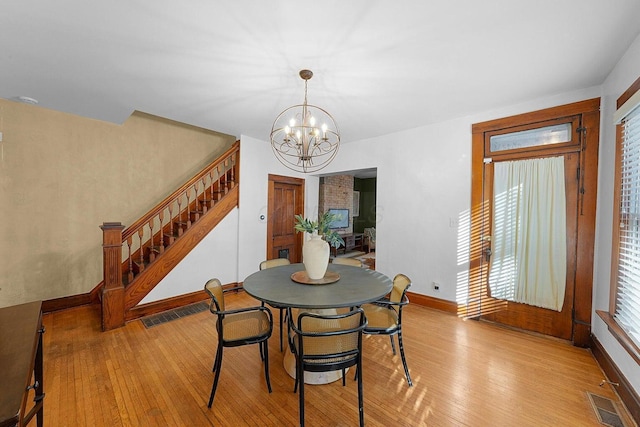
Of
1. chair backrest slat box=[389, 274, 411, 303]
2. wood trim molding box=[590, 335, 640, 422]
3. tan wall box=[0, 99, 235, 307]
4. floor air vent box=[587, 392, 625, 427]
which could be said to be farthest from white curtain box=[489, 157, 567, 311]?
tan wall box=[0, 99, 235, 307]

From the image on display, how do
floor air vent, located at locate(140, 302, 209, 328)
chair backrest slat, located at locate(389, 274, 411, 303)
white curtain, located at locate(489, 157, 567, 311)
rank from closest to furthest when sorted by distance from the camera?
chair backrest slat, located at locate(389, 274, 411, 303) → white curtain, located at locate(489, 157, 567, 311) → floor air vent, located at locate(140, 302, 209, 328)

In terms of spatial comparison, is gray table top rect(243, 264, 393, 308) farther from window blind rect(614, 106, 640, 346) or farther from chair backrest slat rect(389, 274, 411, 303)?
window blind rect(614, 106, 640, 346)

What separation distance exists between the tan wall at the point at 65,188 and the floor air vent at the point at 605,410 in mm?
5577

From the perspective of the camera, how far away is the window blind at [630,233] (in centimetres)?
188

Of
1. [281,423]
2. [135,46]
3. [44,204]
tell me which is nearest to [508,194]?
[281,423]

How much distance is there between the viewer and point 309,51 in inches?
82.9

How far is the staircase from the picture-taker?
3027 mm

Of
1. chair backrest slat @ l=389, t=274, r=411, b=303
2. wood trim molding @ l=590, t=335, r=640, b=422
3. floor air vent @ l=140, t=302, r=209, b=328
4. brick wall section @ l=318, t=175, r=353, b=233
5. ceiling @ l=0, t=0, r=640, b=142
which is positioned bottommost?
floor air vent @ l=140, t=302, r=209, b=328

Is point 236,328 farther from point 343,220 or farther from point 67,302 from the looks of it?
point 343,220

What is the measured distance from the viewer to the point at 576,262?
274 centimetres

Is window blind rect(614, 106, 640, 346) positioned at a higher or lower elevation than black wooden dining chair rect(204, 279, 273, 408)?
higher

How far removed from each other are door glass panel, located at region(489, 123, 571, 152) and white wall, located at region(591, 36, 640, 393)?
1.00ft

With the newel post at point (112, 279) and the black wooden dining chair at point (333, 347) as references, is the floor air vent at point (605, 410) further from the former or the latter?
the newel post at point (112, 279)

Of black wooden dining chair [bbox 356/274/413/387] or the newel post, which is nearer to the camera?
black wooden dining chair [bbox 356/274/413/387]
